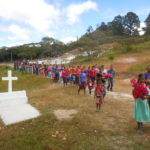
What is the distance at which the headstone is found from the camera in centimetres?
610

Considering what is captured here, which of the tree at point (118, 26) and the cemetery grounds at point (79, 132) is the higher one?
the tree at point (118, 26)

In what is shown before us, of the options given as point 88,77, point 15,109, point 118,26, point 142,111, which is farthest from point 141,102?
point 118,26

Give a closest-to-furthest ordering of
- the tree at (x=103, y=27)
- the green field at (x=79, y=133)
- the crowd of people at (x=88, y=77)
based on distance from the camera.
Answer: the green field at (x=79, y=133) → the crowd of people at (x=88, y=77) → the tree at (x=103, y=27)

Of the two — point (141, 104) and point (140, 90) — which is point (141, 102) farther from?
point (140, 90)

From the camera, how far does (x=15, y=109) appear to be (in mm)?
7074

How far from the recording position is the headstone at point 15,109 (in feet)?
20.0

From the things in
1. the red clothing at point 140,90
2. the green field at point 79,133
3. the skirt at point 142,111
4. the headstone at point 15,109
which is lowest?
the green field at point 79,133

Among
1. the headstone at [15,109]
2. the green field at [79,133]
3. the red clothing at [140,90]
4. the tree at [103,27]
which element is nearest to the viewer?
the green field at [79,133]

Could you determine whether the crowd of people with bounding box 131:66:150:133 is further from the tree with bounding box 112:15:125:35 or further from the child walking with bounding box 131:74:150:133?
the tree with bounding box 112:15:125:35

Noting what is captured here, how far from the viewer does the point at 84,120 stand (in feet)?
18.9

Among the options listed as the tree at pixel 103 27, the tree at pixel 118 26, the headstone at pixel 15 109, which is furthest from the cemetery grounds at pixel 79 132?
the tree at pixel 103 27

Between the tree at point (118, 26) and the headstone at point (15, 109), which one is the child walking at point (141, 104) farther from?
the tree at point (118, 26)

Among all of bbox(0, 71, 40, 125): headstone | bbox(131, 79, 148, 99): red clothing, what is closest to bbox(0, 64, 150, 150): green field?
bbox(0, 71, 40, 125): headstone

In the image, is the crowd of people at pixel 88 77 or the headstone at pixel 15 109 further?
the crowd of people at pixel 88 77
